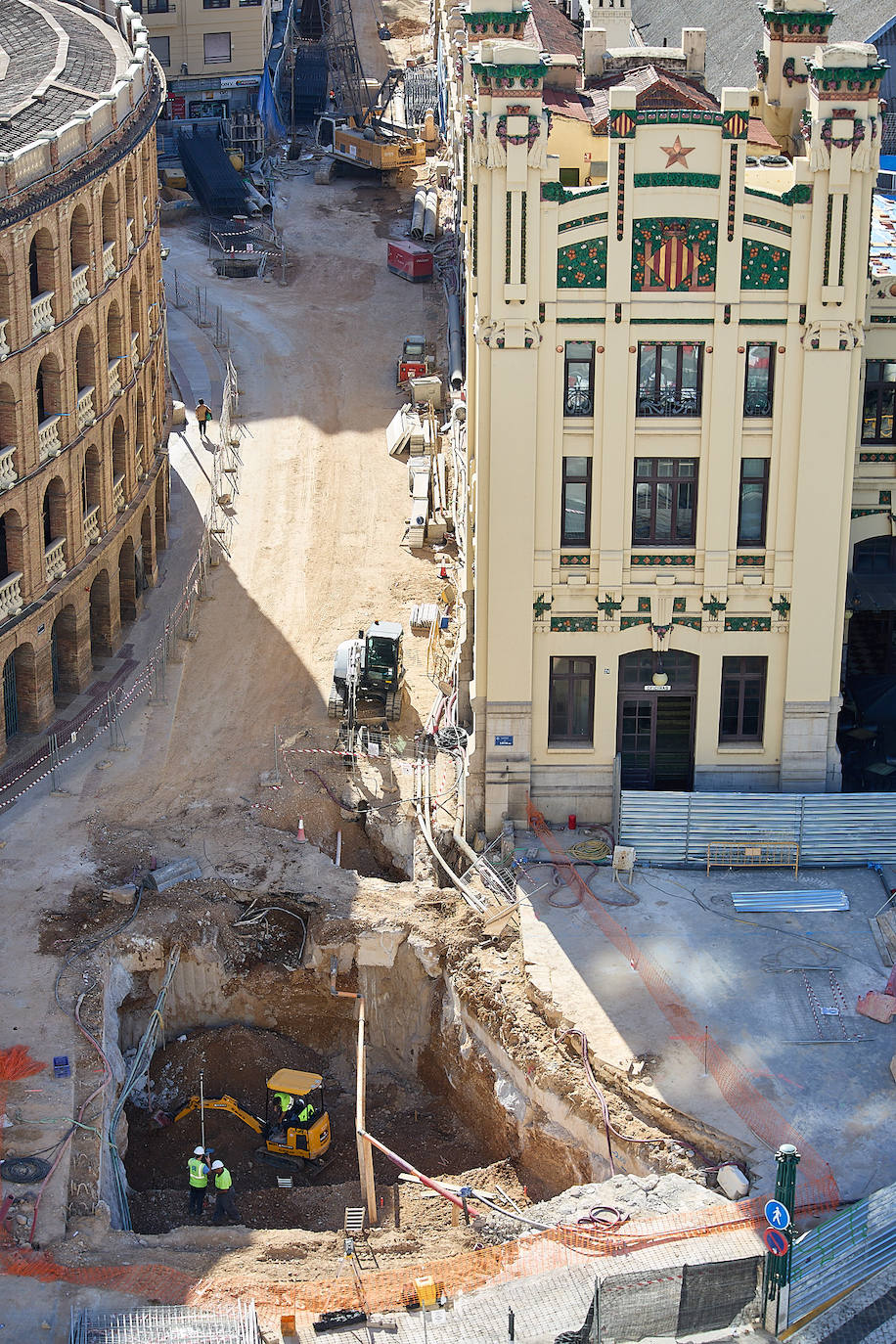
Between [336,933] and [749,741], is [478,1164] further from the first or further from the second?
[749,741]

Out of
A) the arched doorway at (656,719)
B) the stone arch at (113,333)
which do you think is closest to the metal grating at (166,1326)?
the arched doorway at (656,719)

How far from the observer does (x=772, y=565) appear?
50.1 metres

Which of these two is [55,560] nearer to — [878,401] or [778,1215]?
[878,401]

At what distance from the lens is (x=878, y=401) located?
53.8 meters

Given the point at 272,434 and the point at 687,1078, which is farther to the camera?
the point at 272,434

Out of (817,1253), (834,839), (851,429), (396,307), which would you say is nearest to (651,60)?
(851,429)

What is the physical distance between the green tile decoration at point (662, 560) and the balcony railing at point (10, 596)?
1918 cm

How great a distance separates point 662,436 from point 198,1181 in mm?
21057

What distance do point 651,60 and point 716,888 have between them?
3102 centimetres

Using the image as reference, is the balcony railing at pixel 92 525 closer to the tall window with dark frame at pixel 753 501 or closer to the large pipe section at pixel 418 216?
the tall window with dark frame at pixel 753 501

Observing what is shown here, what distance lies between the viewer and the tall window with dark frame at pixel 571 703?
168 feet

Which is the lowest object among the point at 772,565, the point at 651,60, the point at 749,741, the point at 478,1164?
the point at 478,1164

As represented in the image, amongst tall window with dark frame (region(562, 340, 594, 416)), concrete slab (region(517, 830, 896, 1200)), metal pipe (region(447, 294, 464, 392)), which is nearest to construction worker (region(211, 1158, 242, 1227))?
concrete slab (region(517, 830, 896, 1200))

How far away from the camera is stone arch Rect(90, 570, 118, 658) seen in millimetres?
65812
